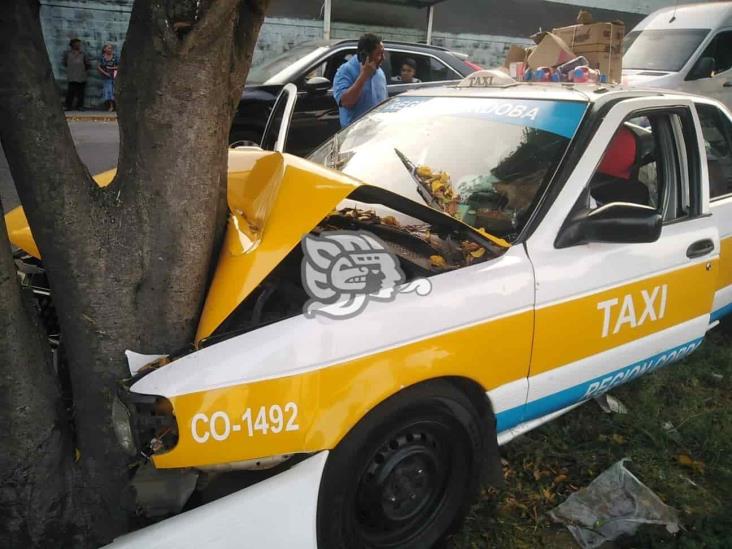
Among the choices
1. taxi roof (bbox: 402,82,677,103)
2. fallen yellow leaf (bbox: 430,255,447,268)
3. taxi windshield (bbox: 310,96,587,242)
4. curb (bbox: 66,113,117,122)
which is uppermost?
taxi roof (bbox: 402,82,677,103)

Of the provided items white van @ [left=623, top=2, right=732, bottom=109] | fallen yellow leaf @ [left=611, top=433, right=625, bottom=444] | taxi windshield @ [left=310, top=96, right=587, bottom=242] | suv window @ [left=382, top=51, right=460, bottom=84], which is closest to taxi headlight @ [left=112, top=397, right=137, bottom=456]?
taxi windshield @ [left=310, top=96, right=587, bottom=242]

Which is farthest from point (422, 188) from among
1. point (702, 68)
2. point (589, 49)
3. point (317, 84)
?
point (702, 68)

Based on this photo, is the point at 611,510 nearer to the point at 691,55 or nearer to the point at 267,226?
the point at 267,226

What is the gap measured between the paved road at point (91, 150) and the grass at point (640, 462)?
16.5ft

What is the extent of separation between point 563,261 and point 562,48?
1581mm

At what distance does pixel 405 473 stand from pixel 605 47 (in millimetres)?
2511

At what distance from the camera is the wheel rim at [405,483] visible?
1.91 m

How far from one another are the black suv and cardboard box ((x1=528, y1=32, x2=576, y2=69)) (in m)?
2.88

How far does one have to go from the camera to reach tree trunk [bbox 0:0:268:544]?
1614 mm

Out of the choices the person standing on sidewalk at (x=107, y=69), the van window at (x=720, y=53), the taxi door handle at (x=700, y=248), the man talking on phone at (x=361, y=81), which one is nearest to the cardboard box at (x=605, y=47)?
the taxi door handle at (x=700, y=248)

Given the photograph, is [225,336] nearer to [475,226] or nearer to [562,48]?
[475,226]

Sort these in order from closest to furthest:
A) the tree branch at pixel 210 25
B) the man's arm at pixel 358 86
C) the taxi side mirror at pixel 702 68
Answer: the tree branch at pixel 210 25 → the man's arm at pixel 358 86 → the taxi side mirror at pixel 702 68

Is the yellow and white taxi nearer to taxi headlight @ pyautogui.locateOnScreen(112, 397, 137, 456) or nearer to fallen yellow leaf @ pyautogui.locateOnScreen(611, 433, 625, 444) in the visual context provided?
taxi headlight @ pyautogui.locateOnScreen(112, 397, 137, 456)

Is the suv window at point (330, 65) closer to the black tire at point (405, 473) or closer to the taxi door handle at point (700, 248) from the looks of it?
the taxi door handle at point (700, 248)
